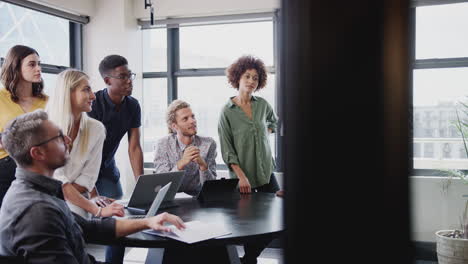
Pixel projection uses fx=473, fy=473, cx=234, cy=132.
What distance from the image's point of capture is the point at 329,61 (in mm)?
142

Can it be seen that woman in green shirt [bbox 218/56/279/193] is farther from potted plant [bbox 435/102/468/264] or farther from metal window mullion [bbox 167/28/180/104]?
metal window mullion [bbox 167/28/180/104]

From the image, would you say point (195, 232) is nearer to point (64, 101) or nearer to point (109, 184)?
point (64, 101)

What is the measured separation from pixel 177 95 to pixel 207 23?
0.80 metres

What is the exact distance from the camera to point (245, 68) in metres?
3.15

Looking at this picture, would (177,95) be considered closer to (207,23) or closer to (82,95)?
(207,23)

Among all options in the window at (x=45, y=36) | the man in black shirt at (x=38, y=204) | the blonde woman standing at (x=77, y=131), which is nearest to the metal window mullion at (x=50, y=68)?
the window at (x=45, y=36)

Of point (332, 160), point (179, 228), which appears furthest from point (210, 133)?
point (332, 160)

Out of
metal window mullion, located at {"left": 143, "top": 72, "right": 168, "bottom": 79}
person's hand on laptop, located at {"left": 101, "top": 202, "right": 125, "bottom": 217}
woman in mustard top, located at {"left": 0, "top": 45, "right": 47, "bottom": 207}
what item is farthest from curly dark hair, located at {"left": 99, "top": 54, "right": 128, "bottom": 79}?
metal window mullion, located at {"left": 143, "top": 72, "right": 168, "bottom": 79}

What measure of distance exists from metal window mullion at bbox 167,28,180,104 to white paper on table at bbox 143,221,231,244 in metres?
3.05

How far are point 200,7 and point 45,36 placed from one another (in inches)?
58.6

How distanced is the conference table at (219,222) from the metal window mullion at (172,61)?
2.38m

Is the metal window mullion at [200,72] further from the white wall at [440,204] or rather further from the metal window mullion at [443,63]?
the white wall at [440,204]

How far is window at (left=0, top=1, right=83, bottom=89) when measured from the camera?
398cm

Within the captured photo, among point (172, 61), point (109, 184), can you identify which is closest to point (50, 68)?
point (172, 61)
